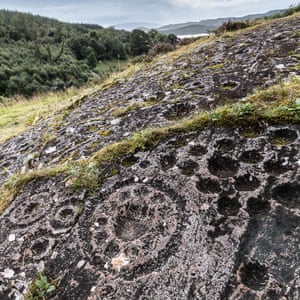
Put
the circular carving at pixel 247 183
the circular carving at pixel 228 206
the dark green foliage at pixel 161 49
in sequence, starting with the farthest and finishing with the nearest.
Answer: the dark green foliage at pixel 161 49
the circular carving at pixel 247 183
the circular carving at pixel 228 206

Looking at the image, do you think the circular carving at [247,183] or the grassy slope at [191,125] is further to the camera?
the grassy slope at [191,125]

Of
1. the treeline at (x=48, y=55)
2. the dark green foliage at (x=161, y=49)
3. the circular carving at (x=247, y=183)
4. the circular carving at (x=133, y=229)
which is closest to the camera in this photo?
the circular carving at (x=133, y=229)

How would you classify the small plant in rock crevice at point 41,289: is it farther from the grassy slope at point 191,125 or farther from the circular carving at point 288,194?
the circular carving at point 288,194

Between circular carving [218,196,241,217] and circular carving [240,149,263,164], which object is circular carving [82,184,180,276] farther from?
circular carving [240,149,263,164]

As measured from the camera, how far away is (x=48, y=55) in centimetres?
7325

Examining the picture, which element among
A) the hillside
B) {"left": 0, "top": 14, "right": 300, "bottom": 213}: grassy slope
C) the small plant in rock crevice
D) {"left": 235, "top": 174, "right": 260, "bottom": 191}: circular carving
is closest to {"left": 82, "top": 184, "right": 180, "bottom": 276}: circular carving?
the hillside

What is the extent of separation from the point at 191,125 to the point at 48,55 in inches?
3107

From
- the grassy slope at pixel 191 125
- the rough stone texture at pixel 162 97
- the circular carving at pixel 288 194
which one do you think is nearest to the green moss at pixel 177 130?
the grassy slope at pixel 191 125

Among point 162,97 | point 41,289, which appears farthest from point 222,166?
point 162,97

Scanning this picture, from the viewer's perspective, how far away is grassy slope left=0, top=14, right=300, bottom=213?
9.98 ft

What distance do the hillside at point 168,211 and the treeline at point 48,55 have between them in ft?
152

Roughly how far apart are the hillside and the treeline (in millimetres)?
46180

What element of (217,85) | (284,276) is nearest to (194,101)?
(217,85)

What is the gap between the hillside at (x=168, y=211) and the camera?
1.96 m
